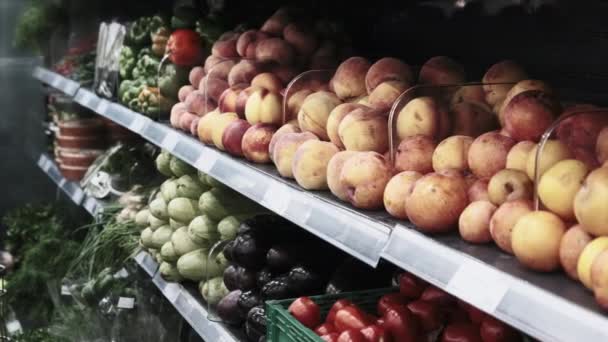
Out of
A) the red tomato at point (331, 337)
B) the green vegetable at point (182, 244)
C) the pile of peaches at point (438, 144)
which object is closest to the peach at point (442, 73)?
the pile of peaches at point (438, 144)

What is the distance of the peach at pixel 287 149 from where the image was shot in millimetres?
1843

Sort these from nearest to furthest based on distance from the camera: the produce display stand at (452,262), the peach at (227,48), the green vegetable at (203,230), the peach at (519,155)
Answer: the produce display stand at (452,262)
the peach at (519,155)
the peach at (227,48)
the green vegetable at (203,230)

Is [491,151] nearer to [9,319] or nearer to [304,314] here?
[304,314]

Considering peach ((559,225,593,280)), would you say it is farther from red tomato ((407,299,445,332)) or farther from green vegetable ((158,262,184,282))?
green vegetable ((158,262,184,282))

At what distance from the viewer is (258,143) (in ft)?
6.65

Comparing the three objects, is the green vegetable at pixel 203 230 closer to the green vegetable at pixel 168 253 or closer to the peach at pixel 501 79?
the green vegetable at pixel 168 253

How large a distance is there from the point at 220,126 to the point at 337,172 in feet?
2.28

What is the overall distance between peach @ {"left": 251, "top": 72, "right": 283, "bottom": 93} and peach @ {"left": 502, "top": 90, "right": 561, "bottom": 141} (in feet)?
3.01

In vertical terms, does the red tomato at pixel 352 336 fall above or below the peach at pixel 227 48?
below

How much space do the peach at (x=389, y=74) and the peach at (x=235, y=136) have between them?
16.6 inches

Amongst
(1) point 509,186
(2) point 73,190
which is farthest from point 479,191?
(2) point 73,190

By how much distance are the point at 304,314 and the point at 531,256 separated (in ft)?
2.18

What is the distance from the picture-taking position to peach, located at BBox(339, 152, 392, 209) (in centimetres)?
151

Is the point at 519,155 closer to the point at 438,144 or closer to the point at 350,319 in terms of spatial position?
the point at 438,144
